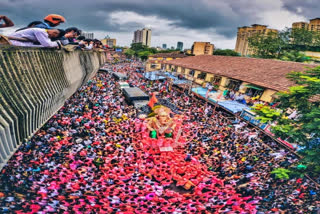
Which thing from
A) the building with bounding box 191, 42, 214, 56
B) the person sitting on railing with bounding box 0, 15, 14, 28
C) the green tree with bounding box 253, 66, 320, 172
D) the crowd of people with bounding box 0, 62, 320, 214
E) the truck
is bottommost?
the crowd of people with bounding box 0, 62, 320, 214

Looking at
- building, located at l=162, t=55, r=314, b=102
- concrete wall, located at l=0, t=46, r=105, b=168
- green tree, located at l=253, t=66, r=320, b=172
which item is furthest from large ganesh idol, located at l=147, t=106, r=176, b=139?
building, located at l=162, t=55, r=314, b=102

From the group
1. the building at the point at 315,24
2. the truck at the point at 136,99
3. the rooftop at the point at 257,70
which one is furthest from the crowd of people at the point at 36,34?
the building at the point at 315,24

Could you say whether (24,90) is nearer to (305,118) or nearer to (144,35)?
(305,118)

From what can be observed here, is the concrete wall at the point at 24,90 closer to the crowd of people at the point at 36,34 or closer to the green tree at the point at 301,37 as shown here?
the crowd of people at the point at 36,34

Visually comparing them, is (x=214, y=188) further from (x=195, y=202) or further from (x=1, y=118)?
(x=1, y=118)

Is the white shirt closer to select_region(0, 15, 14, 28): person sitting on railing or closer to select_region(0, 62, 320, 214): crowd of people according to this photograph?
select_region(0, 15, 14, 28): person sitting on railing
